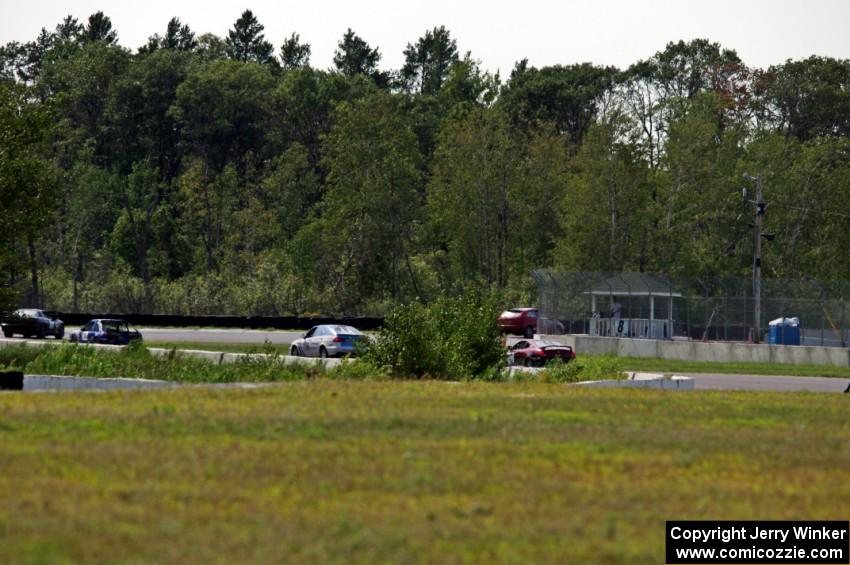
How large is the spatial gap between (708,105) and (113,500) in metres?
93.1

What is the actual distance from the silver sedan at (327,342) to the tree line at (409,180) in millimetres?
21996

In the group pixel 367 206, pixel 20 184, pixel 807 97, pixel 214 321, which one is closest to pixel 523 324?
pixel 214 321

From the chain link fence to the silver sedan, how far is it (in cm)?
1411

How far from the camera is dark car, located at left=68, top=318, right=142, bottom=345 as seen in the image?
5316 cm

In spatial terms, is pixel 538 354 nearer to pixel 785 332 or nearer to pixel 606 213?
pixel 785 332

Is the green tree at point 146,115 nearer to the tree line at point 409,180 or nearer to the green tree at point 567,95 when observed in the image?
the tree line at point 409,180

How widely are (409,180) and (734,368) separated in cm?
4620

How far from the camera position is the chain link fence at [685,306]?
171ft

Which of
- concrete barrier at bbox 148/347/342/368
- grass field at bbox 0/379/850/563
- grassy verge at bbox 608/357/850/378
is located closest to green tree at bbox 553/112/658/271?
grassy verge at bbox 608/357/850/378

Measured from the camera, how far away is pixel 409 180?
9038cm

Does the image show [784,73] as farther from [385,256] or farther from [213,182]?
[213,182]

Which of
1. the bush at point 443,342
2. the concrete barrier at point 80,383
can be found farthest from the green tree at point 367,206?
the concrete barrier at point 80,383

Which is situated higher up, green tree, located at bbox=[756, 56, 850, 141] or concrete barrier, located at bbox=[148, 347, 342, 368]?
green tree, located at bbox=[756, 56, 850, 141]

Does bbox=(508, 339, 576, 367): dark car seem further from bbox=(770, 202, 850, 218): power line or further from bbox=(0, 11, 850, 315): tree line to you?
bbox=(770, 202, 850, 218): power line
